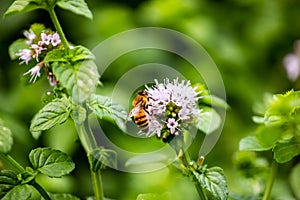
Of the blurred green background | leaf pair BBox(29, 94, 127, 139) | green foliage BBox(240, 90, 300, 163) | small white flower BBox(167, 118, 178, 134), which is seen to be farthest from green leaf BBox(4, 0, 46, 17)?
the blurred green background

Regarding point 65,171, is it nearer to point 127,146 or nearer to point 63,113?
point 63,113

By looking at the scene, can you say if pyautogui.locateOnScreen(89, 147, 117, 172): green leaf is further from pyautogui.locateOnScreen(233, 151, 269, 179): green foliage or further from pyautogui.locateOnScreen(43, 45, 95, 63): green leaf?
pyautogui.locateOnScreen(233, 151, 269, 179): green foliage

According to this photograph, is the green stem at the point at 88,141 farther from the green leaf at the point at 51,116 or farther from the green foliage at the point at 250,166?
the green foliage at the point at 250,166

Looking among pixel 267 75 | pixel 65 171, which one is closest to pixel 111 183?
pixel 267 75

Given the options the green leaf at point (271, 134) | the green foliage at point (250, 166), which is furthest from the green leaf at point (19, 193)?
the green foliage at point (250, 166)

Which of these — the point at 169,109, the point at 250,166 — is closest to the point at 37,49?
the point at 169,109

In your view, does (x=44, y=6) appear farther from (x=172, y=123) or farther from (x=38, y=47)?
(x=172, y=123)
